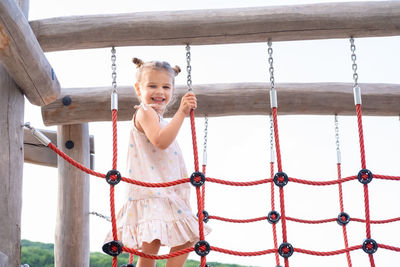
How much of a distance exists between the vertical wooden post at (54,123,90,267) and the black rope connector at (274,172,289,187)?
4.80 ft

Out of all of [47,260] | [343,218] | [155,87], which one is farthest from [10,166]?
[47,260]

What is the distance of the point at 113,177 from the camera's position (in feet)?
6.28

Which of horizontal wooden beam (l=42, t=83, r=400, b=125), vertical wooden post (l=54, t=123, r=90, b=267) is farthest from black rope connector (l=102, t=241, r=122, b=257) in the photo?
vertical wooden post (l=54, t=123, r=90, b=267)

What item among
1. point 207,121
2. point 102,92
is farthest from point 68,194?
point 207,121

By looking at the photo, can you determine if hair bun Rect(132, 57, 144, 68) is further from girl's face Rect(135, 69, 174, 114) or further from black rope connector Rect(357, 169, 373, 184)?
black rope connector Rect(357, 169, 373, 184)

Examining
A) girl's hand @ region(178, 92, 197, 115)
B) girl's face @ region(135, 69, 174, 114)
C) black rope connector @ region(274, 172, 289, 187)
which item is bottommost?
black rope connector @ region(274, 172, 289, 187)

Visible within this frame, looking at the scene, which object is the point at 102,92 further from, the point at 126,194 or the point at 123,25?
the point at 126,194

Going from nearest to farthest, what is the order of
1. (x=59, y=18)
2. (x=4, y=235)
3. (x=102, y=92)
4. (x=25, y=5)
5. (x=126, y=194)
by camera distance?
(x=4, y=235) < (x=126, y=194) < (x=25, y=5) < (x=59, y=18) < (x=102, y=92)

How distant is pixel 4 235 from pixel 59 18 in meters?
0.98

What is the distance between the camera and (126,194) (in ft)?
6.51

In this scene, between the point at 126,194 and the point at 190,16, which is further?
the point at 190,16

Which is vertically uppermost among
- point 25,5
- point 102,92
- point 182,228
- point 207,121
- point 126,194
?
point 25,5

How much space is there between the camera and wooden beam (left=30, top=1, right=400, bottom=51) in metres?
2.22

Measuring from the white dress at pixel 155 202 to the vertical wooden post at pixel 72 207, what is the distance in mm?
1196
